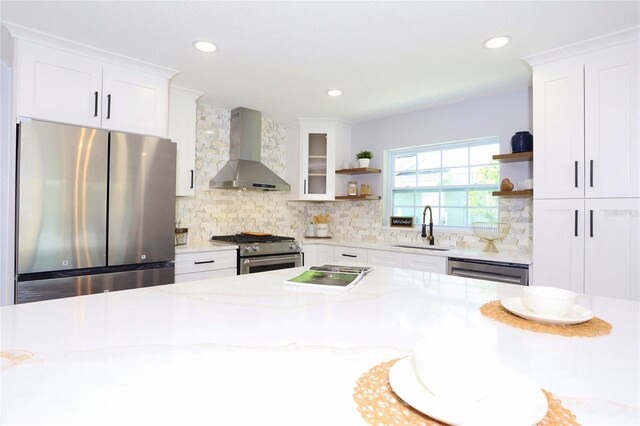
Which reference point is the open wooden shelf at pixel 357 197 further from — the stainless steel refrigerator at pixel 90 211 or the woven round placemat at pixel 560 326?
the woven round placemat at pixel 560 326

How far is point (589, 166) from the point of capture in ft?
8.14

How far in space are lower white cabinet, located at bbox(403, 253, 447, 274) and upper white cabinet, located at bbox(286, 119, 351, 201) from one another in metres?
1.40

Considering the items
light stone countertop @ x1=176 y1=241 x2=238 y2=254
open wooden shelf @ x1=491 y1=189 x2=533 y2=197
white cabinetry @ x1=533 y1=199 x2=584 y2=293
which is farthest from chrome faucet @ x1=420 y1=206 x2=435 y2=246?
light stone countertop @ x1=176 y1=241 x2=238 y2=254

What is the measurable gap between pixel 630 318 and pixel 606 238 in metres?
1.71

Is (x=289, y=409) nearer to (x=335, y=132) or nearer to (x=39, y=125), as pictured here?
(x=39, y=125)

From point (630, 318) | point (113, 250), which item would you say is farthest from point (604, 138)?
point (113, 250)

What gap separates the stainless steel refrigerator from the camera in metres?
2.29

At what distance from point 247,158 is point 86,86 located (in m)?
1.79

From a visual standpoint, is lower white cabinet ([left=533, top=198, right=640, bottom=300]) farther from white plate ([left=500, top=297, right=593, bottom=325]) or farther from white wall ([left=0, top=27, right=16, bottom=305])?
white wall ([left=0, top=27, right=16, bottom=305])

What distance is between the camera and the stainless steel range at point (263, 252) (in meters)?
3.56

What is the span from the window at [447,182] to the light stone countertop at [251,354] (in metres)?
2.66

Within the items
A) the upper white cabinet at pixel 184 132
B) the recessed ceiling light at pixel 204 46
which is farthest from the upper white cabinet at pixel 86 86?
the recessed ceiling light at pixel 204 46

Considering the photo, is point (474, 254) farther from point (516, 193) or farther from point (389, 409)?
point (389, 409)

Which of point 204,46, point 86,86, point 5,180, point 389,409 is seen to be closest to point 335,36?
point 204,46
